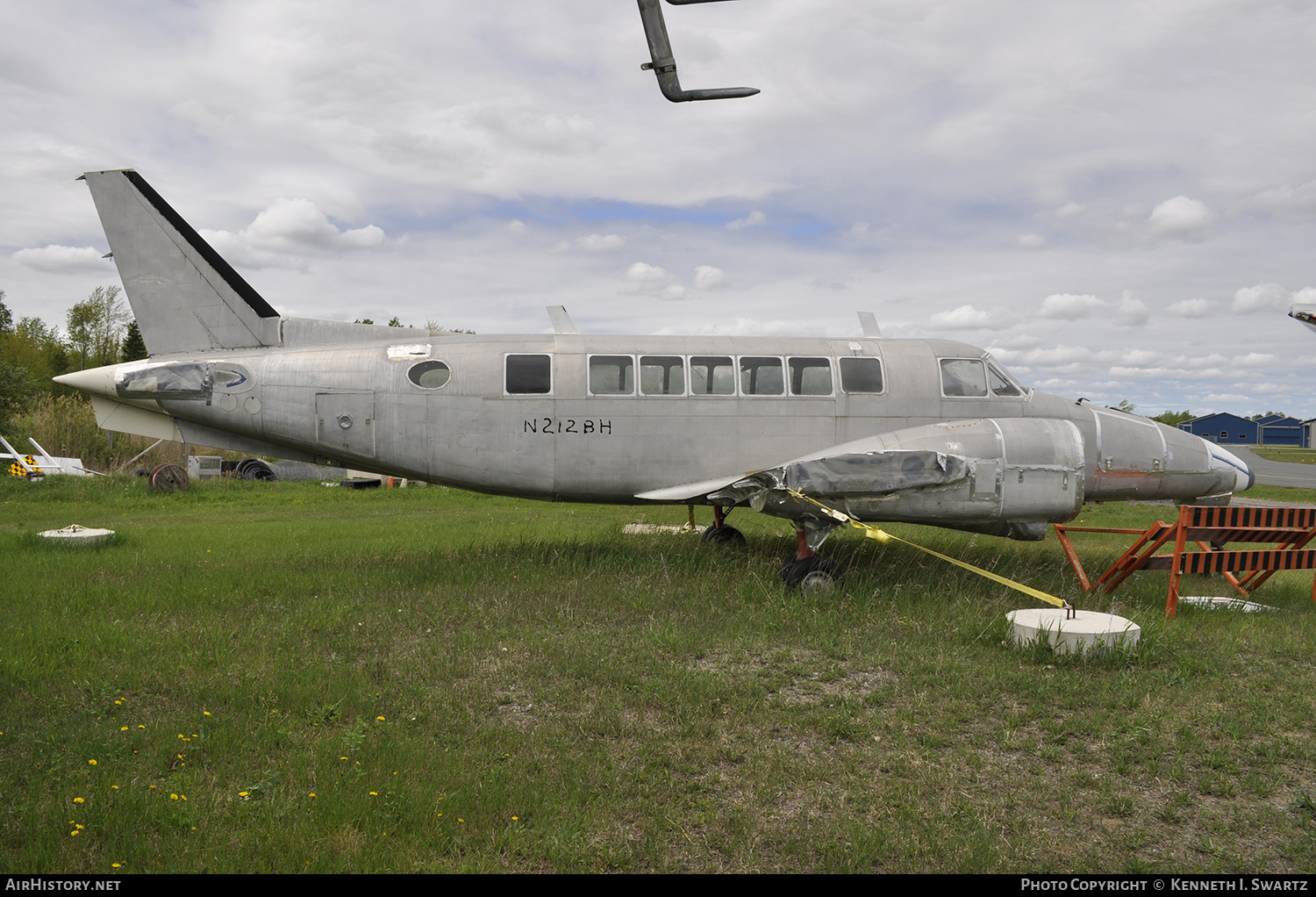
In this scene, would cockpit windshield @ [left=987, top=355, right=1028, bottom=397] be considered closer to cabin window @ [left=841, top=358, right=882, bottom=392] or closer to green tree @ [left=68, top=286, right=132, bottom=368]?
cabin window @ [left=841, top=358, right=882, bottom=392]

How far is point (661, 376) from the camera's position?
11836mm

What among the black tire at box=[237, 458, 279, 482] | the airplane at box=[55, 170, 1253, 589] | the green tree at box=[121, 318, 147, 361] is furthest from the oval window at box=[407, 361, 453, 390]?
the green tree at box=[121, 318, 147, 361]

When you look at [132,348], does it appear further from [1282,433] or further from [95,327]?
[1282,433]

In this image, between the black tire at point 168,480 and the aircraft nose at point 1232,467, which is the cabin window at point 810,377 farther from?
the black tire at point 168,480

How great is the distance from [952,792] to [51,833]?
559 centimetres

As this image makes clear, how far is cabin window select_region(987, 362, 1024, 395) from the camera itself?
12.4 meters

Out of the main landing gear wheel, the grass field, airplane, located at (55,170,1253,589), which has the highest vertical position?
airplane, located at (55,170,1253,589)

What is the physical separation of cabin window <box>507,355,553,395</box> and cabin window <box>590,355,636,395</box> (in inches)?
24.8

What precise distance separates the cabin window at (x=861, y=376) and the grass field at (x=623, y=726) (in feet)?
9.28

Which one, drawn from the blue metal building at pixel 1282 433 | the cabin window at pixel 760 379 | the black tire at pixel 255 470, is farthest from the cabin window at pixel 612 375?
the blue metal building at pixel 1282 433

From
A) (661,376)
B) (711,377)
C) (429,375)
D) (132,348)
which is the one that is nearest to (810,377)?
(711,377)

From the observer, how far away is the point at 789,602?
33.0 feet

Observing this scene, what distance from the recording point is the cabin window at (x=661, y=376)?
38.7 feet

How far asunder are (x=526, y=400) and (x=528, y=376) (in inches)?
14.2
